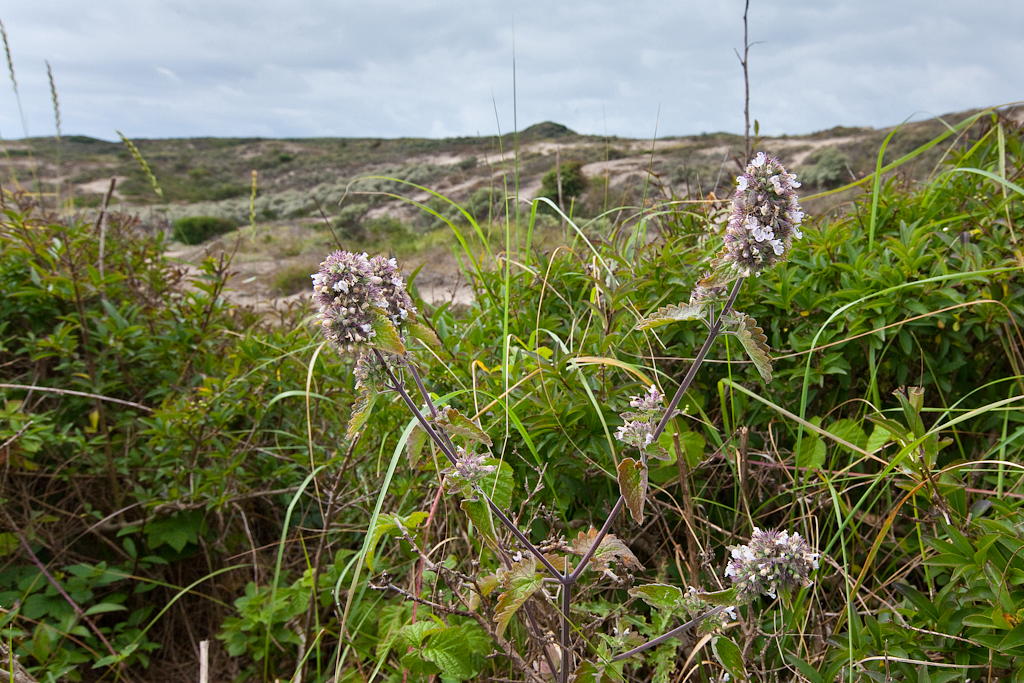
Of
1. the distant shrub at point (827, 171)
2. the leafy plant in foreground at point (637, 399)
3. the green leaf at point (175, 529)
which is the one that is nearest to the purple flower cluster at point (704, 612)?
the leafy plant in foreground at point (637, 399)

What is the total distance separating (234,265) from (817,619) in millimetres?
8875

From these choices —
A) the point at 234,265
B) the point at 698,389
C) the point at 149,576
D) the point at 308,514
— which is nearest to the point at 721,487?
the point at 698,389

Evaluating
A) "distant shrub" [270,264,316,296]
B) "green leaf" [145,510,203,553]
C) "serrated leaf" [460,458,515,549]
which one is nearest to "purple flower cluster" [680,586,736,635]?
"serrated leaf" [460,458,515,549]

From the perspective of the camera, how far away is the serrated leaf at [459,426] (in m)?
1.26

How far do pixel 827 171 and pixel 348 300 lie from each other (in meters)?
16.6

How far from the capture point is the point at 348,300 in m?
1.19

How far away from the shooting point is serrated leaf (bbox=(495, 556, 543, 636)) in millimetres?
1218

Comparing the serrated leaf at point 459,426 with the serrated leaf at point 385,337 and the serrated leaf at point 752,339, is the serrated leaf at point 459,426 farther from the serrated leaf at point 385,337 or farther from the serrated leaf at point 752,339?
the serrated leaf at point 752,339

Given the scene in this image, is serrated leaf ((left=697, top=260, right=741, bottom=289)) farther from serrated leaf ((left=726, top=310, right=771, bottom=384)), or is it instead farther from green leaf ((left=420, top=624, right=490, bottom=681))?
green leaf ((left=420, top=624, right=490, bottom=681))

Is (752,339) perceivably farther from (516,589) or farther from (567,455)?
(567,455)

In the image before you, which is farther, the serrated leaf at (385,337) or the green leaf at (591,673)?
the green leaf at (591,673)

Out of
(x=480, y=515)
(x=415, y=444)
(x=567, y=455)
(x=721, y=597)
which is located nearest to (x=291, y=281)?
(x=567, y=455)

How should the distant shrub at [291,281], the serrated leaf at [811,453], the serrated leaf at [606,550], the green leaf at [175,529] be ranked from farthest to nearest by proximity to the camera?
the distant shrub at [291,281] < the green leaf at [175,529] < the serrated leaf at [811,453] < the serrated leaf at [606,550]

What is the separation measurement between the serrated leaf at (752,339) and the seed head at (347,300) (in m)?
0.67
